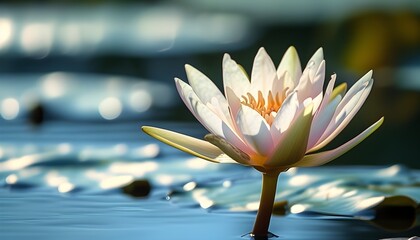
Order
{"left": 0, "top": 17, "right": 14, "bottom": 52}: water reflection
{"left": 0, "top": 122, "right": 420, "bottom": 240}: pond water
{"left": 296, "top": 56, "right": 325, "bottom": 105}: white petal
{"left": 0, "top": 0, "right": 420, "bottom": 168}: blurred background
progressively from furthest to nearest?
1. {"left": 0, "top": 17, "right": 14, "bottom": 52}: water reflection
2. {"left": 0, "top": 0, "right": 420, "bottom": 168}: blurred background
3. {"left": 0, "top": 122, "right": 420, "bottom": 240}: pond water
4. {"left": 296, "top": 56, "right": 325, "bottom": 105}: white petal

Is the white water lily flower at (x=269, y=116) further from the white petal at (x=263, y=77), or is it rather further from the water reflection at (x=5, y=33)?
the water reflection at (x=5, y=33)

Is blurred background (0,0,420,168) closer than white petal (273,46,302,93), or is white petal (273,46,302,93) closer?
white petal (273,46,302,93)

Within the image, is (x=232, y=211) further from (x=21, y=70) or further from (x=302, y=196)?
(x=21, y=70)

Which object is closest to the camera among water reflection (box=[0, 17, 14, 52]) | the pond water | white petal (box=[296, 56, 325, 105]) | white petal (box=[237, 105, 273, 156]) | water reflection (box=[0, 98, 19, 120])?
white petal (box=[237, 105, 273, 156])

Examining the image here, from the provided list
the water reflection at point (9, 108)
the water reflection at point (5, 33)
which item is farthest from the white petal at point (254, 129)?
the water reflection at point (5, 33)

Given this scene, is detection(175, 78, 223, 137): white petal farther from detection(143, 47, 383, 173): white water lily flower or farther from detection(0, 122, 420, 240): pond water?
detection(0, 122, 420, 240): pond water

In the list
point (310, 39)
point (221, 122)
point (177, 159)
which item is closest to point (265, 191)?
point (221, 122)

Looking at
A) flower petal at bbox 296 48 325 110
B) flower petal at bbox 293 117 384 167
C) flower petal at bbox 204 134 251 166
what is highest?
flower petal at bbox 296 48 325 110

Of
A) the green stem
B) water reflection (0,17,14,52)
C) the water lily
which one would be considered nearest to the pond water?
the green stem
